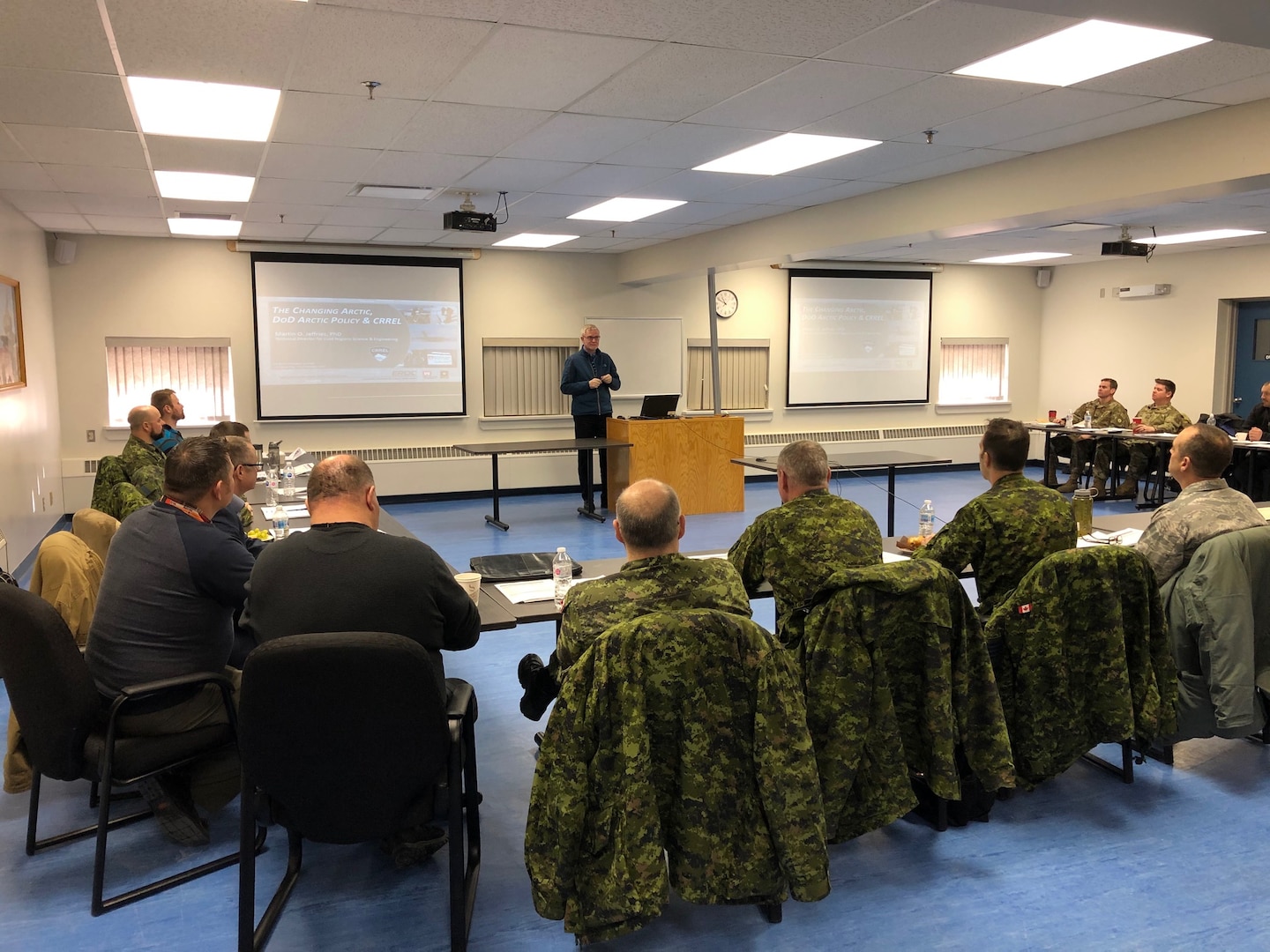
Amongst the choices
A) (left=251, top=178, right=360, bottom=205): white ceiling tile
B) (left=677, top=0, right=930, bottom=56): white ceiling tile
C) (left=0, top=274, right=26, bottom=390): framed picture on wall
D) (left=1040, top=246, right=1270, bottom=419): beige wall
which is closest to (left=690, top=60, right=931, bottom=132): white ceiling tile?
(left=677, top=0, right=930, bottom=56): white ceiling tile

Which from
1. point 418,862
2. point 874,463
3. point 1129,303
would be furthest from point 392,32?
point 1129,303

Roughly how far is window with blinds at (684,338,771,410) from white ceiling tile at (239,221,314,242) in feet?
14.3

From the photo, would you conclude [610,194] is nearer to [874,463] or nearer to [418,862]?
[874,463]

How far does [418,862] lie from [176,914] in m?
0.65

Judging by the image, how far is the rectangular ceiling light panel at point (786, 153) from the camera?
16.1 feet

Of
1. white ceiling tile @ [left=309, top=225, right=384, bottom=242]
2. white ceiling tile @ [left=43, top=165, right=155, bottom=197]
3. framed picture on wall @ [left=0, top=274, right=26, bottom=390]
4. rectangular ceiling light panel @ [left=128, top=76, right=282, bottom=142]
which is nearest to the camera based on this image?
rectangular ceiling light panel @ [left=128, top=76, right=282, bottom=142]

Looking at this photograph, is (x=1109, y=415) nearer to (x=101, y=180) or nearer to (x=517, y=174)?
(x=517, y=174)

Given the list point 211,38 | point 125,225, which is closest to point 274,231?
point 125,225

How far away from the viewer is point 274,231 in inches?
320

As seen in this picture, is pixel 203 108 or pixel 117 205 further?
pixel 117 205

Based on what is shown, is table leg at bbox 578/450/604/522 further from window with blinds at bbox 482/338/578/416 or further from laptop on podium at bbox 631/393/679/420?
window with blinds at bbox 482/338/578/416

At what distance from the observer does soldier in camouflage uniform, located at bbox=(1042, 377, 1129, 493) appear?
382 inches

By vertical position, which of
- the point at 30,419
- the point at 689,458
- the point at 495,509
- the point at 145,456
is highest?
the point at 30,419

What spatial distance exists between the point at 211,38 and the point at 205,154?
1.95 metres
